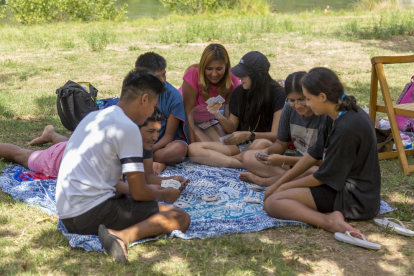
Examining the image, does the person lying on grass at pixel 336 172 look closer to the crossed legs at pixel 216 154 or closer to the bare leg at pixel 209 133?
the crossed legs at pixel 216 154

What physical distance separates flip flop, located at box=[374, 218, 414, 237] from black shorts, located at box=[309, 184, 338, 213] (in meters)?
0.34

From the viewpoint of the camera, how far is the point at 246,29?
14266 mm

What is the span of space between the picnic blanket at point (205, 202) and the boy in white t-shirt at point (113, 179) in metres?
0.11

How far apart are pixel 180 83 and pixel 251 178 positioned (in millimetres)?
4278

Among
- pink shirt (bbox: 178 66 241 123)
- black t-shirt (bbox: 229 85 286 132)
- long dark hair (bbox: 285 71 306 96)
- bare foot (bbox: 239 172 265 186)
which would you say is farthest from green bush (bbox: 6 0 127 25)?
long dark hair (bbox: 285 71 306 96)

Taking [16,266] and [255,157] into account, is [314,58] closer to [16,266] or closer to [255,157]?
[255,157]

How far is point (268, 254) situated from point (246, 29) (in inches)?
453

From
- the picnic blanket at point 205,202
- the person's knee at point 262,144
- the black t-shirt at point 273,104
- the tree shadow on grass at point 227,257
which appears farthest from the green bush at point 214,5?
the tree shadow on grass at point 227,257

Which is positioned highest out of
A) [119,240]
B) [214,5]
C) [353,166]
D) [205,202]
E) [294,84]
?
[214,5]

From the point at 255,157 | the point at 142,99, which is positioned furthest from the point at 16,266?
the point at 255,157

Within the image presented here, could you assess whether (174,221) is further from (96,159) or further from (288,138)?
(288,138)

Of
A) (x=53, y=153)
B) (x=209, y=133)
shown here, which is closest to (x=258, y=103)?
(x=209, y=133)

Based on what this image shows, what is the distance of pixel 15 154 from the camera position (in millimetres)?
5016

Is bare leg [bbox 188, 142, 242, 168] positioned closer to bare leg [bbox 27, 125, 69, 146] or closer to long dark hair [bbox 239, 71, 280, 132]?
long dark hair [bbox 239, 71, 280, 132]
